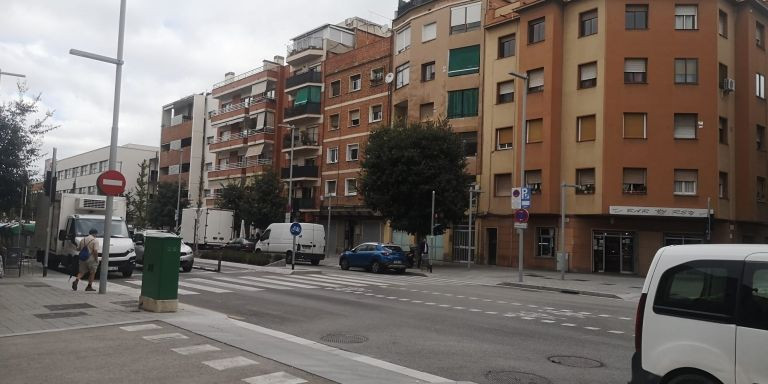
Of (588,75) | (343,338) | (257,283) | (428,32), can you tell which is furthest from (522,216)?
(428,32)

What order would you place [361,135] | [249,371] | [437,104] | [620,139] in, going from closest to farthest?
[249,371], [620,139], [437,104], [361,135]

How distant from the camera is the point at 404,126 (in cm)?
3231

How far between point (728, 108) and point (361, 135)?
24.8m

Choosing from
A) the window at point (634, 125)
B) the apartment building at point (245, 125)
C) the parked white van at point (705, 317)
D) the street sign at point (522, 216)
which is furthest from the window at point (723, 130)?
the apartment building at point (245, 125)

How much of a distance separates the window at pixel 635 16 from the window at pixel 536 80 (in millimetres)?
4888

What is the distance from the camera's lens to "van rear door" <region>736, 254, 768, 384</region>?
424 centimetres

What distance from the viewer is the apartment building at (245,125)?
57.0 m

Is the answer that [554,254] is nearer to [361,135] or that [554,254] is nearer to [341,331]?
[361,135]

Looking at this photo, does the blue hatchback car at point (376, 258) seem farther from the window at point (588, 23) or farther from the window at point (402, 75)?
the window at point (402, 75)

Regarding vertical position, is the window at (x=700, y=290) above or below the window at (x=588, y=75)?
below

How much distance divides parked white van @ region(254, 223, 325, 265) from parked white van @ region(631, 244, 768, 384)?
26.9 meters

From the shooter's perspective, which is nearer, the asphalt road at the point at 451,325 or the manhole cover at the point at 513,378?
the manhole cover at the point at 513,378

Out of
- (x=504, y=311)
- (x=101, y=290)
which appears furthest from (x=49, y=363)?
(x=504, y=311)

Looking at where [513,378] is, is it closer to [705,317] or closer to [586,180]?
[705,317]
